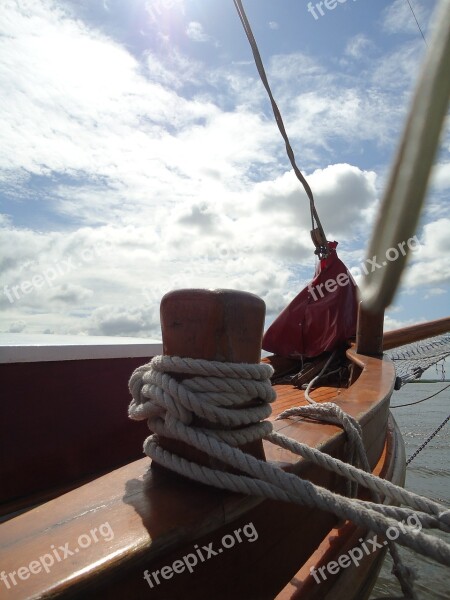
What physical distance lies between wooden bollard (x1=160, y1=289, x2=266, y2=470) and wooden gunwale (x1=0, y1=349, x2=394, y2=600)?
10 cm

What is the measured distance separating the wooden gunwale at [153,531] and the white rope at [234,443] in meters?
0.05

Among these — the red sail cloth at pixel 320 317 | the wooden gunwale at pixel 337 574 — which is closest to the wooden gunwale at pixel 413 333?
the red sail cloth at pixel 320 317

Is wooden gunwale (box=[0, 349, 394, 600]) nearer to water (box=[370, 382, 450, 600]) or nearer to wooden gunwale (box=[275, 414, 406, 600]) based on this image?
wooden gunwale (box=[275, 414, 406, 600])

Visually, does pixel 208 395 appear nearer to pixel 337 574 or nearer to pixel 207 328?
pixel 207 328

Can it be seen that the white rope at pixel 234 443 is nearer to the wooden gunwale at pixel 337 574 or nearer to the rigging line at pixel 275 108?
the wooden gunwale at pixel 337 574

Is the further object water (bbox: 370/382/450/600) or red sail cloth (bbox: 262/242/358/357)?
red sail cloth (bbox: 262/242/358/357)

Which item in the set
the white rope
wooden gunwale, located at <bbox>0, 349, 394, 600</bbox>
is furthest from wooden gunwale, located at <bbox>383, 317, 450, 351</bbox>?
the white rope

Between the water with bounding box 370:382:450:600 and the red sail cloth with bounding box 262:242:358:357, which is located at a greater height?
the red sail cloth with bounding box 262:242:358:357

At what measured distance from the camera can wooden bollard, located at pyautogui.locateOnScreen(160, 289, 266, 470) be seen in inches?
35.5

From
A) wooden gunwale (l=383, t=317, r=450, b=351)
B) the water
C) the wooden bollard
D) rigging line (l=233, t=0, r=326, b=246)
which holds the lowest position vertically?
the water

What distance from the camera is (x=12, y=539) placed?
74 centimetres

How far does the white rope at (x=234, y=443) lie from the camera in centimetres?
85

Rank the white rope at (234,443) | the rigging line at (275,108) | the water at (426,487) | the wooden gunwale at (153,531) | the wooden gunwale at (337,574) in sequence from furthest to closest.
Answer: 1. the rigging line at (275,108)
2. the water at (426,487)
3. the wooden gunwale at (337,574)
4. the white rope at (234,443)
5. the wooden gunwale at (153,531)

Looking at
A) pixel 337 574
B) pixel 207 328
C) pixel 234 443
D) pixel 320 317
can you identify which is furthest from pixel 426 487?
pixel 207 328
